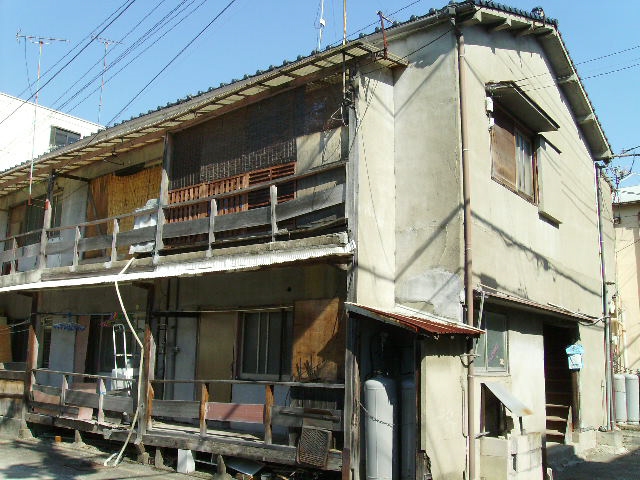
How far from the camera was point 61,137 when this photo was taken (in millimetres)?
28297

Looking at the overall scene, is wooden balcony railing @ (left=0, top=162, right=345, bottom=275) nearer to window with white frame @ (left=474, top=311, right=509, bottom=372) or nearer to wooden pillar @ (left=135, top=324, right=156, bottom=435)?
wooden pillar @ (left=135, top=324, right=156, bottom=435)

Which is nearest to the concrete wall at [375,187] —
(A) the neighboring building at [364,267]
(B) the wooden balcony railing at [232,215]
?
(A) the neighboring building at [364,267]

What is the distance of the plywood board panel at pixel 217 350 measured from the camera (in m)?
12.5

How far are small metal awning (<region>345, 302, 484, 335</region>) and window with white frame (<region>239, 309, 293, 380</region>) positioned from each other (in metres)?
2.75

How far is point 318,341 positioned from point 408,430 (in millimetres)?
1951

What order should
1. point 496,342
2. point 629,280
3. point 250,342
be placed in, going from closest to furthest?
point 496,342
point 250,342
point 629,280

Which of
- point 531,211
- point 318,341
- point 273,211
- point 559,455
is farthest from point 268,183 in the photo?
point 559,455

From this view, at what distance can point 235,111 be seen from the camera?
12.3 m

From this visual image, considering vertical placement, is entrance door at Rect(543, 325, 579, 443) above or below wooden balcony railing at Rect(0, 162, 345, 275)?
below

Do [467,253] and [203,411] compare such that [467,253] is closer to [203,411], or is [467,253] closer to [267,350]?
[267,350]

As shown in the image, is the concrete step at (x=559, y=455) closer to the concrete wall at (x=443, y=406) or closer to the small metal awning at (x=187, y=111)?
the concrete wall at (x=443, y=406)

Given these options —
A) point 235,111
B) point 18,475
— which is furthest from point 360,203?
point 18,475

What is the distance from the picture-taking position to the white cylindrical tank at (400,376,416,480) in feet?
29.2

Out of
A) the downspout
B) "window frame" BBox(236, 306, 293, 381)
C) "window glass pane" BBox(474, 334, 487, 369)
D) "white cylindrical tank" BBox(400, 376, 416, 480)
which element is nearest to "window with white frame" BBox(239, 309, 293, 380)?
"window frame" BBox(236, 306, 293, 381)
